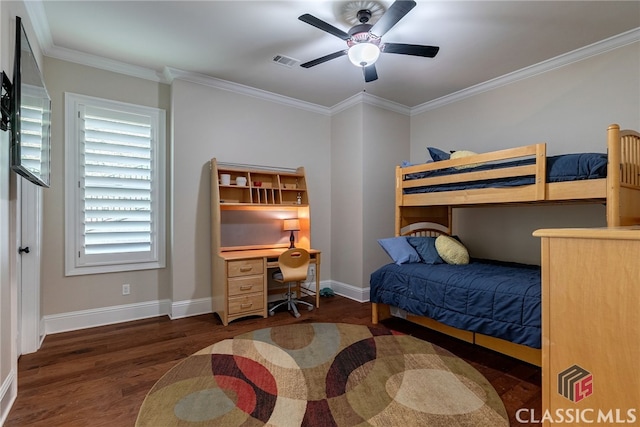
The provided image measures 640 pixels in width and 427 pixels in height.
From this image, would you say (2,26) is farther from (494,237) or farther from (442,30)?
(494,237)

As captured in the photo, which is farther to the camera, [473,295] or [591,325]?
[473,295]

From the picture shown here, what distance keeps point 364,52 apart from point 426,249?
6.65 feet

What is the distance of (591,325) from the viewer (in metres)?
0.98

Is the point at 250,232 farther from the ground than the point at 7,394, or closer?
farther from the ground

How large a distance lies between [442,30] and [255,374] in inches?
123

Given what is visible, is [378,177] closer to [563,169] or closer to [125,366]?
[563,169]

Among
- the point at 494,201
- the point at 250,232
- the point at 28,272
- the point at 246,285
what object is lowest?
the point at 246,285

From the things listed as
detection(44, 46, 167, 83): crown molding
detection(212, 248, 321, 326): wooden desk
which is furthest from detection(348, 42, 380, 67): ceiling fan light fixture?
detection(44, 46, 167, 83): crown molding

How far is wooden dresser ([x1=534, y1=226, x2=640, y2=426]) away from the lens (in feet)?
2.99

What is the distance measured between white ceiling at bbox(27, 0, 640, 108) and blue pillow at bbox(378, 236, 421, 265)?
1886mm

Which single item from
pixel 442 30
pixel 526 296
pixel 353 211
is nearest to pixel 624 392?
pixel 526 296

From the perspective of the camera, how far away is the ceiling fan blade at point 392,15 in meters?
1.93

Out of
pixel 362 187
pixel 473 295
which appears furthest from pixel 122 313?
pixel 473 295

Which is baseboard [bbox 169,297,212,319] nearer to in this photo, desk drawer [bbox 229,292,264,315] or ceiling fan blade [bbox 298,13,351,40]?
desk drawer [bbox 229,292,264,315]
